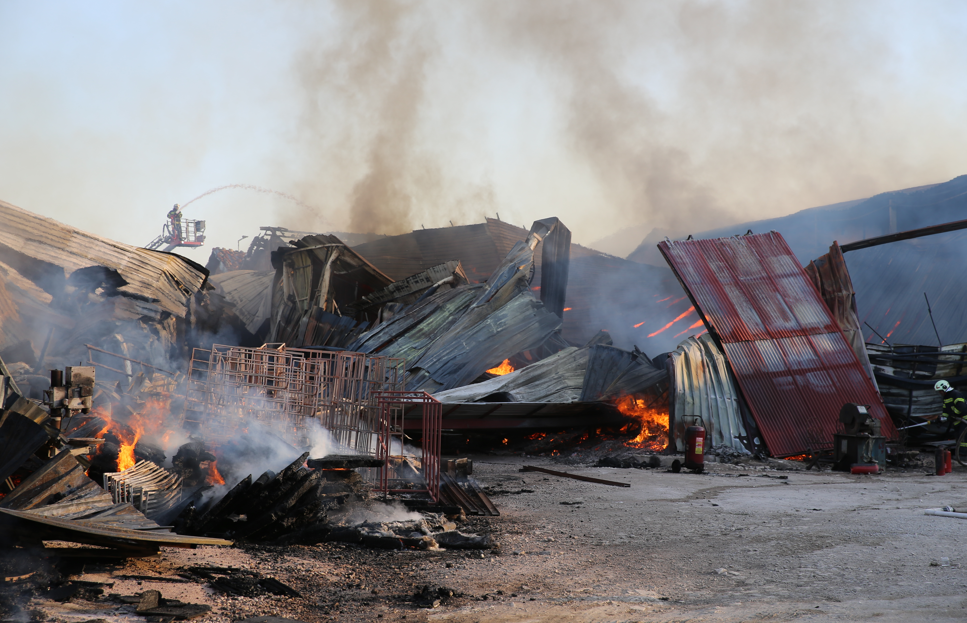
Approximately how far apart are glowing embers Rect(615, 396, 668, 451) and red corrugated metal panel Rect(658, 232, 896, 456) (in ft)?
5.86

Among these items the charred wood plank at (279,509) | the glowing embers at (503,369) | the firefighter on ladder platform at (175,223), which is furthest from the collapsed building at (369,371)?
the firefighter on ladder platform at (175,223)

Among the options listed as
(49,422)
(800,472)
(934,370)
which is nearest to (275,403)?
(49,422)

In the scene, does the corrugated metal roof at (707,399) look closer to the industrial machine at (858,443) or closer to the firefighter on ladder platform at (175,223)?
the industrial machine at (858,443)

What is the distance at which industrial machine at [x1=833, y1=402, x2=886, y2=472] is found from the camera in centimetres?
1177

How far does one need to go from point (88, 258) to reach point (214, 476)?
1084 centimetres

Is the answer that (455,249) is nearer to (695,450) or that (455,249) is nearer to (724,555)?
(695,450)

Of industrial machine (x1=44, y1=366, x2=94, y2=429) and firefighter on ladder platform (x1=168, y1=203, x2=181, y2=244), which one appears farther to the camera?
firefighter on ladder platform (x1=168, y1=203, x2=181, y2=244)

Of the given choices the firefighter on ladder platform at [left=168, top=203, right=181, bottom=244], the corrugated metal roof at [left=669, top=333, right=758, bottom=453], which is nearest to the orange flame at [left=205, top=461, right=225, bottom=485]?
the corrugated metal roof at [left=669, top=333, right=758, bottom=453]

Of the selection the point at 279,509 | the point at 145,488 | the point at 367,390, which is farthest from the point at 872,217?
the point at 145,488

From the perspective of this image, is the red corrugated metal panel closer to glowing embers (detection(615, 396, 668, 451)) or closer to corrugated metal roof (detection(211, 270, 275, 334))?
glowing embers (detection(615, 396, 668, 451))

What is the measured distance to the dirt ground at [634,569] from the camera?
13.7 feet

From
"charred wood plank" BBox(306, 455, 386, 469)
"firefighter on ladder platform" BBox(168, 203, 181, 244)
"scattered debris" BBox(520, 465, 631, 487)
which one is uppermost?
"firefighter on ladder platform" BBox(168, 203, 181, 244)

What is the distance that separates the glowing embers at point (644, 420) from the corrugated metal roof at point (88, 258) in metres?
11.4

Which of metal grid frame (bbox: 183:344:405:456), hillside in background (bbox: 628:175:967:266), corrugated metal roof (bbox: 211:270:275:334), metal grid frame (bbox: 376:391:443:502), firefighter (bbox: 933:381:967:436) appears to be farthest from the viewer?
corrugated metal roof (bbox: 211:270:275:334)
